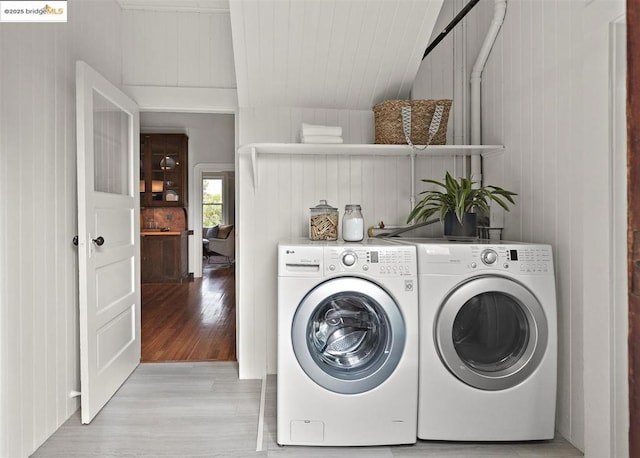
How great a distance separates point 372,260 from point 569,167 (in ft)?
3.10

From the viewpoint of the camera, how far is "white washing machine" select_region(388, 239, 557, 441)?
175cm

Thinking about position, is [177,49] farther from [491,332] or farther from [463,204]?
[491,332]

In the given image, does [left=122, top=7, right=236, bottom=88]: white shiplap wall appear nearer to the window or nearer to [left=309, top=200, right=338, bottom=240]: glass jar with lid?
[left=309, top=200, right=338, bottom=240]: glass jar with lid

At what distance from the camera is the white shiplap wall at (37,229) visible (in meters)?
1.63

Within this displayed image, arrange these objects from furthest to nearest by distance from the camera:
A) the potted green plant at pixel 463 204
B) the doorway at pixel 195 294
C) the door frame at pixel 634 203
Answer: the doorway at pixel 195 294
the potted green plant at pixel 463 204
the door frame at pixel 634 203

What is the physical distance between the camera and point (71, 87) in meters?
2.15

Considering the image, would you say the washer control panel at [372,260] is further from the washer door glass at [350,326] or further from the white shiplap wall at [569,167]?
the white shiplap wall at [569,167]

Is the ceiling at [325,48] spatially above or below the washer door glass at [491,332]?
above

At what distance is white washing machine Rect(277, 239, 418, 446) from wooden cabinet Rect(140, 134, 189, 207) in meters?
4.96

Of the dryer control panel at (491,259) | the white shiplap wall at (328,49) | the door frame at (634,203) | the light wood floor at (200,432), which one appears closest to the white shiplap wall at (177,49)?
the white shiplap wall at (328,49)

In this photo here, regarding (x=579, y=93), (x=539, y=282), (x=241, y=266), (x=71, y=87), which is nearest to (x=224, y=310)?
(x=241, y=266)

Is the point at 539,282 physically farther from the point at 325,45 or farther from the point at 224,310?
the point at 224,310

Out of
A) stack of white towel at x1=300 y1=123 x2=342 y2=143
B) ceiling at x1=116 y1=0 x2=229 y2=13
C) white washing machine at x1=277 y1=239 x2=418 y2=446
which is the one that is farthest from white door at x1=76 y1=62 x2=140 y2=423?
stack of white towel at x1=300 y1=123 x2=342 y2=143

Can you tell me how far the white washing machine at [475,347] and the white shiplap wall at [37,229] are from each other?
5.49ft
